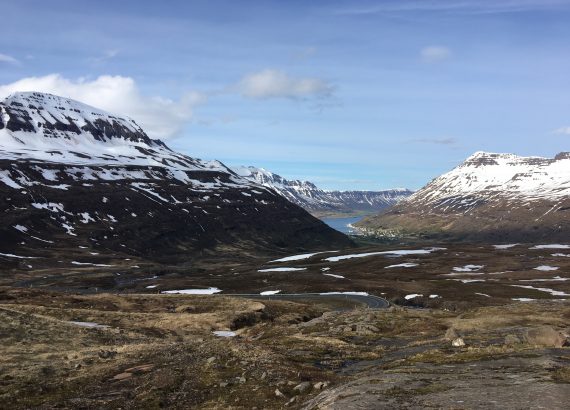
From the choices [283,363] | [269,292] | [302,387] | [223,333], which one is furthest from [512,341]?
[269,292]

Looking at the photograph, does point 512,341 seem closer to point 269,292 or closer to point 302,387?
point 302,387

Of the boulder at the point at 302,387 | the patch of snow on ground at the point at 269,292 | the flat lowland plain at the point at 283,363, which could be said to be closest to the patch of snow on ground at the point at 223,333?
the flat lowland plain at the point at 283,363

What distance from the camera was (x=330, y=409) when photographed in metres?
18.7

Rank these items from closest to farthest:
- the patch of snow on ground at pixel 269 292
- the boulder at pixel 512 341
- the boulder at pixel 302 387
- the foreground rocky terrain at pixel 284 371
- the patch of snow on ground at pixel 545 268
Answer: the foreground rocky terrain at pixel 284 371 < the boulder at pixel 302 387 < the boulder at pixel 512 341 < the patch of snow on ground at pixel 269 292 < the patch of snow on ground at pixel 545 268

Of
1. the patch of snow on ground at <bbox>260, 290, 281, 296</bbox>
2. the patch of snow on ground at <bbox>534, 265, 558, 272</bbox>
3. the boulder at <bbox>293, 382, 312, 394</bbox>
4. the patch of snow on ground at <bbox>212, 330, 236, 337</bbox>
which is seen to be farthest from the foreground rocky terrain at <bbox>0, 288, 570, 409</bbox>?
the patch of snow on ground at <bbox>534, 265, 558, 272</bbox>

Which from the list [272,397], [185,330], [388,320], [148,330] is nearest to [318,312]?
[388,320]

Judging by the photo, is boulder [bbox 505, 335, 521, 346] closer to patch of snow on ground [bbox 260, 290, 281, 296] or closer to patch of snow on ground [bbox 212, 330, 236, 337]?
patch of snow on ground [bbox 212, 330, 236, 337]

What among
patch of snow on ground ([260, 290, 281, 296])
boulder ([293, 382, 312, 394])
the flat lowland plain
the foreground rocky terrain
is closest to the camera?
the foreground rocky terrain

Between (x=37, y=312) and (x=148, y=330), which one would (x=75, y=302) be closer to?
(x=37, y=312)

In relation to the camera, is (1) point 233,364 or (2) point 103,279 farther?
(2) point 103,279

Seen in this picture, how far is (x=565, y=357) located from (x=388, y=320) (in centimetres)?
4399

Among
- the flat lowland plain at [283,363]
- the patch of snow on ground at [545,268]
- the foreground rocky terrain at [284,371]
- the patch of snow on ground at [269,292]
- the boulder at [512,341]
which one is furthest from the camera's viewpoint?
the patch of snow on ground at [545,268]

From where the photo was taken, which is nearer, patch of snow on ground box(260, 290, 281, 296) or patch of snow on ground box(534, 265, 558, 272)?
patch of snow on ground box(260, 290, 281, 296)

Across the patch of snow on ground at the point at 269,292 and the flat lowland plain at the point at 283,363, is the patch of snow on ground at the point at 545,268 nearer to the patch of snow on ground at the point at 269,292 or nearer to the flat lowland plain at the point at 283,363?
the patch of snow on ground at the point at 269,292
